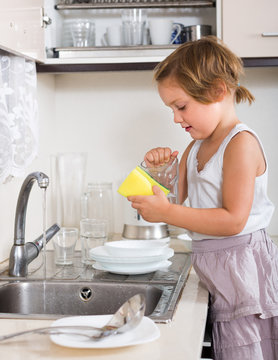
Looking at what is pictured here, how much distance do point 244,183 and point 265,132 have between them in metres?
0.93

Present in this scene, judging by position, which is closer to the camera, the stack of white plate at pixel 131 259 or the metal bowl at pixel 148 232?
the stack of white plate at pixel 131 259

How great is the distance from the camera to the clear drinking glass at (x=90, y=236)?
176 centimetres

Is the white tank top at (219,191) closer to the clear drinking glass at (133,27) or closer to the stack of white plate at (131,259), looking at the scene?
the stack of white plate at (131,259)

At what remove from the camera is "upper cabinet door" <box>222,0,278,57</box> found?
1802 mm

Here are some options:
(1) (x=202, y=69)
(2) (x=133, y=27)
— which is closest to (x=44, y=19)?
(2) (x=133, y=27)

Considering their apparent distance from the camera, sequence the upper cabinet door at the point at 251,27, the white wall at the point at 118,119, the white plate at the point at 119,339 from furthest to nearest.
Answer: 1. the white wall at the point at 118,119
2. the upper cabinet door at the point at 251,27
3. the white plate at the point at 119,339

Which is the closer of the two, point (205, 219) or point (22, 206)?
point (205, 219)

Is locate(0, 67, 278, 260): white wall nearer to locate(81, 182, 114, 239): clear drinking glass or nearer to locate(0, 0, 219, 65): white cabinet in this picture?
locate(81, 182, 114, 239): clear drinking glass

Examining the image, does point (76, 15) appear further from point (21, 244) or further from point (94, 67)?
point (21, 244)

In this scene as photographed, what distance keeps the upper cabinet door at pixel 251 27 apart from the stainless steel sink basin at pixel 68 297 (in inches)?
32.1

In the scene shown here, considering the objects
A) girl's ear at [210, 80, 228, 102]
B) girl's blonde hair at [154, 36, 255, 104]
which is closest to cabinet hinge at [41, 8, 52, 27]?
girl's blonde hair at [154, 36, 255, 104]

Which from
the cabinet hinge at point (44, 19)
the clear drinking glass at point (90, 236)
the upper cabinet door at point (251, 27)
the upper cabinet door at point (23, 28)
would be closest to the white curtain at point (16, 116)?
the upper cabinet door at point (23, 28)

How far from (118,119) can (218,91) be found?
89 cm

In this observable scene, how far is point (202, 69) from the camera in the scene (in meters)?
1.41
